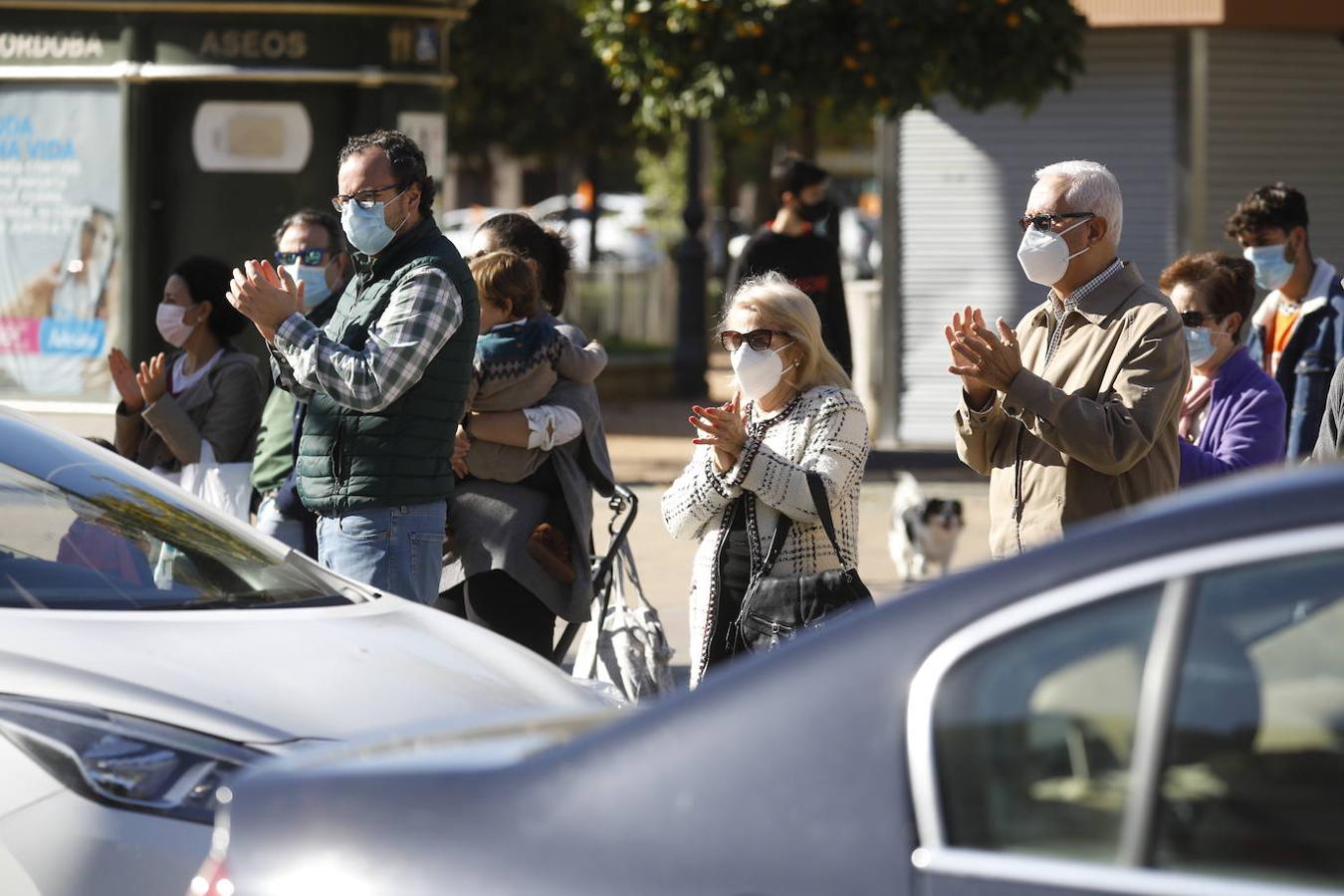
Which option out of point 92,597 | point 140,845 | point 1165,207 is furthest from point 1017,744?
point 1165,207

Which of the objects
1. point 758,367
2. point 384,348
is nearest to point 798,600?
point 758,367

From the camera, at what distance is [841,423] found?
17.0 feet

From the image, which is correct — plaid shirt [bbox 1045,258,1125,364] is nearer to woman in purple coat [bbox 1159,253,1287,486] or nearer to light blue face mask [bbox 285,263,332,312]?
woman in purple coat [bbox 1159,253,1287,486]

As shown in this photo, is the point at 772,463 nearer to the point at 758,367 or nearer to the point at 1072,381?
the point at 758,367

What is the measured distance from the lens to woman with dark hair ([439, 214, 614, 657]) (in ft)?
19.8

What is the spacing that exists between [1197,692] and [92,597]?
2.76 m

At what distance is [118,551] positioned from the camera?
14.8 ft

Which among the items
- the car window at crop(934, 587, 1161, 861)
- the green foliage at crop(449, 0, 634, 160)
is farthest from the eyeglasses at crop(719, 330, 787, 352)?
the green foliage at crop(449, 0, 634, 160)

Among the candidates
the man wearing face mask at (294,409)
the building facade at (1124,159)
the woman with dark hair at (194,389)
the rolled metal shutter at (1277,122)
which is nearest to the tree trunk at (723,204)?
the building facade at (1124,159)

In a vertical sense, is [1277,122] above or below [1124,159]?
above

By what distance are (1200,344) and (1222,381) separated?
5.4 inches

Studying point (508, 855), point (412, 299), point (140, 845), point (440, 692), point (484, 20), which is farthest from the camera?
point (484, 20)

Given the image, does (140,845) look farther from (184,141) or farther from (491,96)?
(491,96)

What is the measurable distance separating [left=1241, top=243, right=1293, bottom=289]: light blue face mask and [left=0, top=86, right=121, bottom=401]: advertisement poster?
20.7ft
